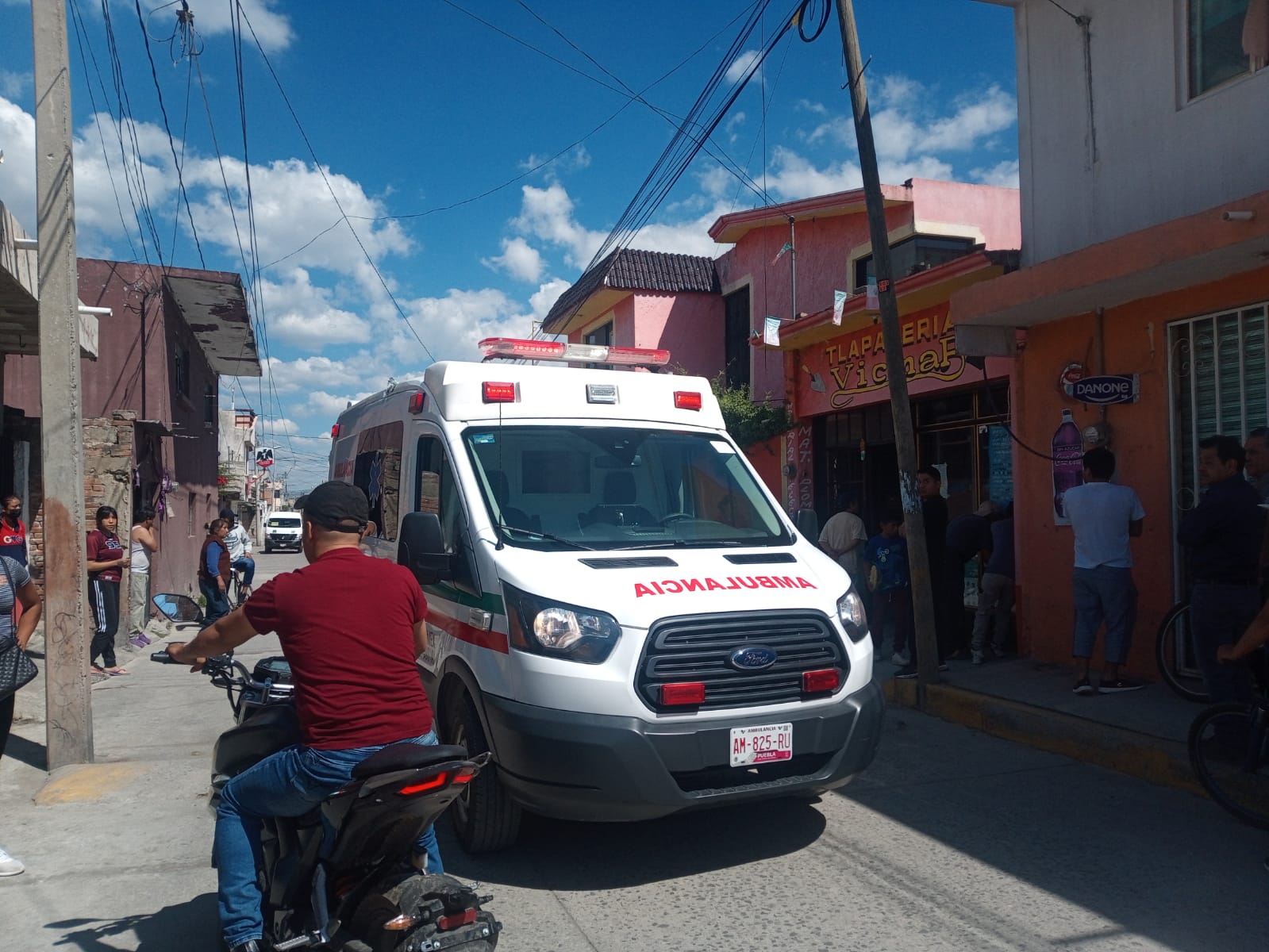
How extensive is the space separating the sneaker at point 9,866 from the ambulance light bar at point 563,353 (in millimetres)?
3590

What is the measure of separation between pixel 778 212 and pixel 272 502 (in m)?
71.5

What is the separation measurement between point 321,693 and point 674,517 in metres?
2.59

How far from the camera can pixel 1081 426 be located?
8.72 m

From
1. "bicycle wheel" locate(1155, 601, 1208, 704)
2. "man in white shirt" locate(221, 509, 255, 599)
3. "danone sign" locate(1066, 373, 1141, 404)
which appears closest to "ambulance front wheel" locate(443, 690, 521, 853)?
"bicycle wheel" locate(1155, 601, 1208, 704)

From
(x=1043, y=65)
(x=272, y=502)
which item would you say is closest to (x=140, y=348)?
(x=1043, y=65)

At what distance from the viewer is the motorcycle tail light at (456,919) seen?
305 cm

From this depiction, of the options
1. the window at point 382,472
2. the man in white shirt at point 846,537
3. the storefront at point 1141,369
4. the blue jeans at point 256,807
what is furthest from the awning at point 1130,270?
the blue jeans at point 256,807

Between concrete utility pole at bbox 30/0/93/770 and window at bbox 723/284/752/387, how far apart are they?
38.7 feet

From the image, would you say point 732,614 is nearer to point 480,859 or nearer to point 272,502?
point 480,859

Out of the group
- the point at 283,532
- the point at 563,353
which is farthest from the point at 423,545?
the point at 283,532

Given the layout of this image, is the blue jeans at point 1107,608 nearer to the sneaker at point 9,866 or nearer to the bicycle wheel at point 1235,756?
the bicycle wheel at point 1235,756

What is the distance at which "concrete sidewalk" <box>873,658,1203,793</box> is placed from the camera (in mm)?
6059

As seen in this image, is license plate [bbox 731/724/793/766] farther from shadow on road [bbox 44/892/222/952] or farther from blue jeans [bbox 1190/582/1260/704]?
blue jeans [bbox 1190/582/1260/704]

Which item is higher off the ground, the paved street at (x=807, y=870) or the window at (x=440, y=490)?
the window at (x=440, y=490)
